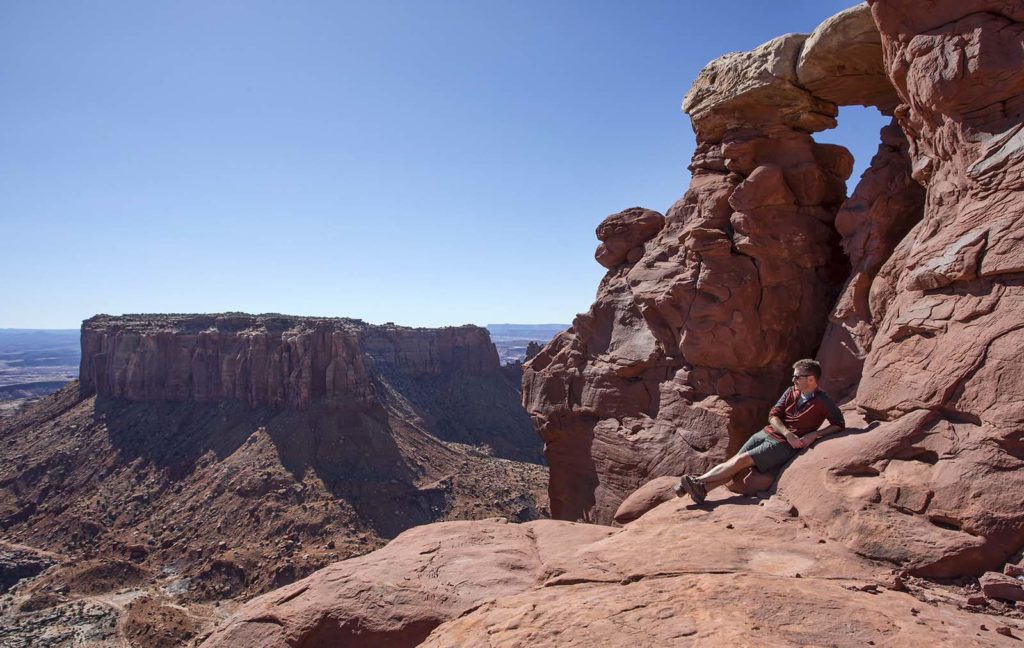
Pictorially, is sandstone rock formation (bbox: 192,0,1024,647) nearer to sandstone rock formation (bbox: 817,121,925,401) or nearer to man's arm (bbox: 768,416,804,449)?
sandstone rock formation (bbox: 817,121,925,401)

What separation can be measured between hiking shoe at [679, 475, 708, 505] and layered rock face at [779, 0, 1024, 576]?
118cm

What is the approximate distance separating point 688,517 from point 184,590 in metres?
42.0

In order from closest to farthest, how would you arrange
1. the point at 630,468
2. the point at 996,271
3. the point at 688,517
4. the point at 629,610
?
1. the point at 629,610
2. the point at 996,271
3. the point at 688,517
4. the point at 630,468

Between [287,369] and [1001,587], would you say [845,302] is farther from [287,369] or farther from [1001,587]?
[287,369]

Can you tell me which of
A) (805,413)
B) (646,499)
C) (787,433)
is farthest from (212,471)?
(805,413)

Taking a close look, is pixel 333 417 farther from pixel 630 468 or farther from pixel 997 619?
pixel 997 619

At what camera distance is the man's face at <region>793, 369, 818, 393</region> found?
921 cm

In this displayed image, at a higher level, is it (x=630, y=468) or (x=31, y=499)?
(x=630, y=468)

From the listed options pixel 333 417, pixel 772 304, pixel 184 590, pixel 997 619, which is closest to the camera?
pixel 997 619

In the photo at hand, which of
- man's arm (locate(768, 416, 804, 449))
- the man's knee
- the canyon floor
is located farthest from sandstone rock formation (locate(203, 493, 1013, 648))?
the canyon floor

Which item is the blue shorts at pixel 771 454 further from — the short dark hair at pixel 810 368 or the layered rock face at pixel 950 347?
the short dark hair at pixel 810 368

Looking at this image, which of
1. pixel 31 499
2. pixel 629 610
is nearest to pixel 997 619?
pixel 629 610

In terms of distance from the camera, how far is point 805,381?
30.3 feet

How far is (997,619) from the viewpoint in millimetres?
5371
